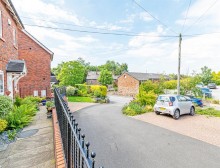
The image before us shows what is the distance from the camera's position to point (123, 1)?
9.66m

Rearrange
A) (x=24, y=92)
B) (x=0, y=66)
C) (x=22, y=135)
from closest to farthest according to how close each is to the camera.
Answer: (x=22, y=135)
(x=0, y=66)
(x=24, y=92)

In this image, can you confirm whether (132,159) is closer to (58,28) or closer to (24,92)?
(58,28)

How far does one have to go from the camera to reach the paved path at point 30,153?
340 centimetres

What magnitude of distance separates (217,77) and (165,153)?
187 ft

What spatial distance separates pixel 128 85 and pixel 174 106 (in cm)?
2328

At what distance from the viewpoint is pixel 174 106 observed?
9688 mm

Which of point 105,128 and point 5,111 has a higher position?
point 5,111

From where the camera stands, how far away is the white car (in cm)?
969

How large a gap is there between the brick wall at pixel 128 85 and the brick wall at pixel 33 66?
19.0 m

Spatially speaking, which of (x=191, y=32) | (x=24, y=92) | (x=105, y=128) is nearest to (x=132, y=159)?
(x=105, y=128)

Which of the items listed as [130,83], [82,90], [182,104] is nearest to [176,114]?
[182,104]

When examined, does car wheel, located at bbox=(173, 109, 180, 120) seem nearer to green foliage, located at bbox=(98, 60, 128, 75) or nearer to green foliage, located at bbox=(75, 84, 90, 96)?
green foliage, located at bbox=(75, 84, 90, 96)

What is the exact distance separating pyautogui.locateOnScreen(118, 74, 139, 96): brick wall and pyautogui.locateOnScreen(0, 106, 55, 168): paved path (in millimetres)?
26981

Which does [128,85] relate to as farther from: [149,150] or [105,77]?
[149,150]
